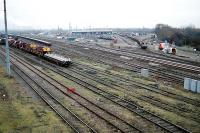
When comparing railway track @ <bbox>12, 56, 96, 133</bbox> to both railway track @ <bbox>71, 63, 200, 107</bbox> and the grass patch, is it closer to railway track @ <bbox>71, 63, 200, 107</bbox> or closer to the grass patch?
the grass patch

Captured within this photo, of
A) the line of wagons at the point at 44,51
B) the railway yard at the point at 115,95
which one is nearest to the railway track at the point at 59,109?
the railway yard at the point at 115,95

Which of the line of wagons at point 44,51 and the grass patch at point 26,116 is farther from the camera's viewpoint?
the line of wagons at point 44,51

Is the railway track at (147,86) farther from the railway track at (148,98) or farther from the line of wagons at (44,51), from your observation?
the line of wagons at (44,51)

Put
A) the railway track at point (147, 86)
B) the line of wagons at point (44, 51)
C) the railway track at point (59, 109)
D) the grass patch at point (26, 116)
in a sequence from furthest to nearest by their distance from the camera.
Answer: the line of wagons at point (44, 51), the railway track at point (147, 86), the railway track at point (59, 109), the grass patch at point (26, 116)

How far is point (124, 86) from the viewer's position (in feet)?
107

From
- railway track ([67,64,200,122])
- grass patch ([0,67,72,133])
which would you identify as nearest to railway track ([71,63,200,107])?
railway track ([67,64,200,122])

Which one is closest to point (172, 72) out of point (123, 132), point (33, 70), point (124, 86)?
point (124, 86)

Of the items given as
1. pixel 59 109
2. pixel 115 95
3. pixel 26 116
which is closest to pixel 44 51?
pixel 115 95

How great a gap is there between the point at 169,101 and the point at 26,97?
12.9 m

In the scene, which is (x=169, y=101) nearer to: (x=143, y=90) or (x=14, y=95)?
(x=143, y=90)

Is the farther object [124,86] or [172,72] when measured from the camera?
[172,72]

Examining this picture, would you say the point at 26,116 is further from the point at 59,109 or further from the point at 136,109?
the point at 136,109

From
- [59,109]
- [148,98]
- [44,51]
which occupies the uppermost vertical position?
[44,51]

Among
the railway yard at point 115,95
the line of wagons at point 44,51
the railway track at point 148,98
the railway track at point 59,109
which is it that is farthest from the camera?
the line of wagons at point 44,51
